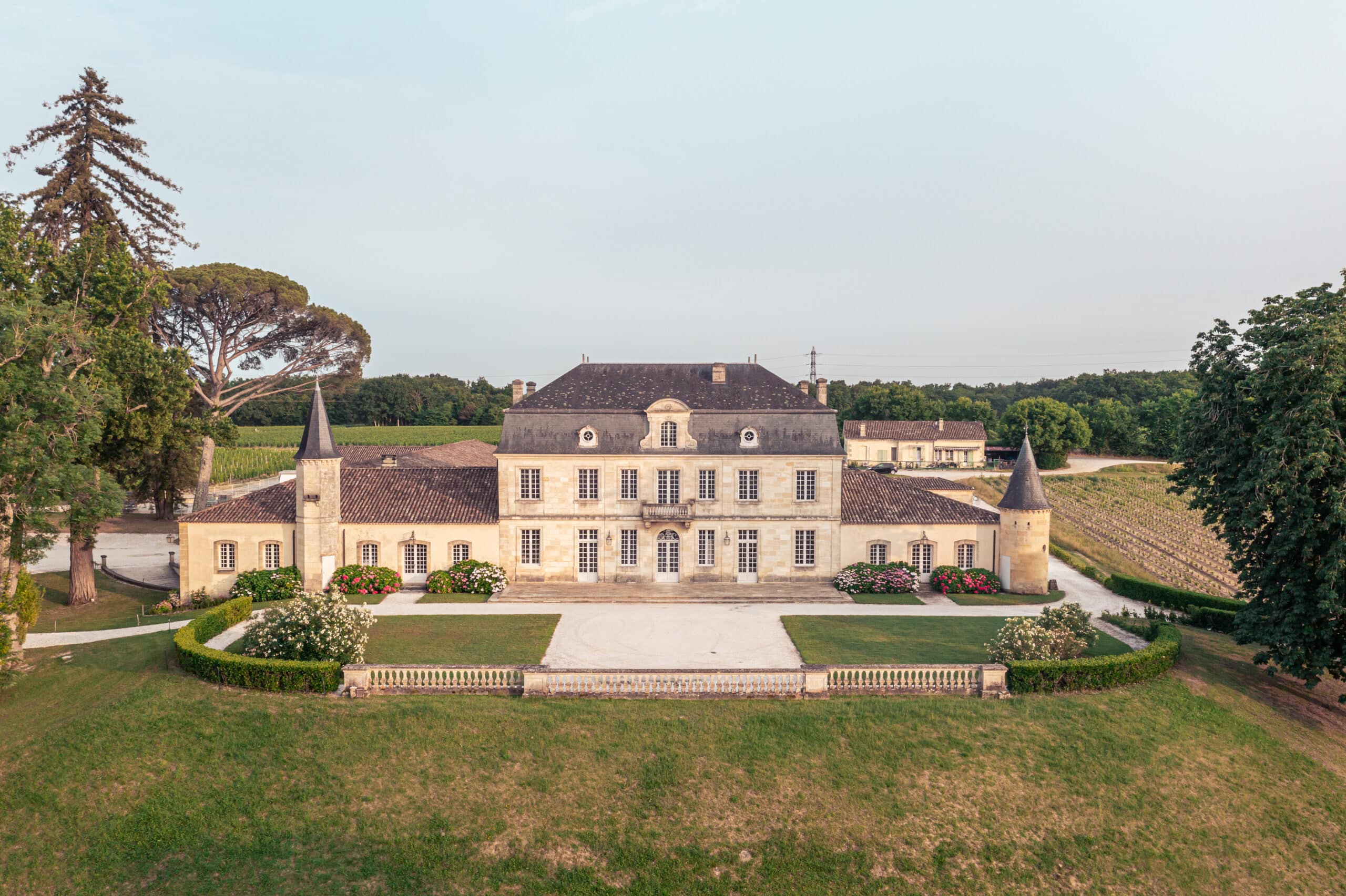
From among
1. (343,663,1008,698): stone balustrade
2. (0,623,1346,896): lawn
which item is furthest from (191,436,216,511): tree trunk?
(343,663,1008,698): stone balustrade

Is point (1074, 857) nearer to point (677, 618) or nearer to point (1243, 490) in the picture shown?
point (1243, 490)

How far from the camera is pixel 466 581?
108 feet

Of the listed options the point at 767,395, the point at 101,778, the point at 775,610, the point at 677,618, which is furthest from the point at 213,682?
the point at 767,395

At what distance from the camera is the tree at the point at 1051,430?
264 feet

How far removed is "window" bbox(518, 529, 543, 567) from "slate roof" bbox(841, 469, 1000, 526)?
45.7ft

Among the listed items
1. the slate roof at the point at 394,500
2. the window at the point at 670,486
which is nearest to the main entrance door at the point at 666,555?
the window at the point at 670,486

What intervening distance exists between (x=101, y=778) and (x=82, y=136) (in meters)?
29.0

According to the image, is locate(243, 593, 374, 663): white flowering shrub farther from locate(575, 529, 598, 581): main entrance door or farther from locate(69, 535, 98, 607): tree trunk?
locate(69, 535, 98, 607): tree trunk

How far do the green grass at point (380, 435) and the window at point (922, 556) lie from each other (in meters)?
58.5

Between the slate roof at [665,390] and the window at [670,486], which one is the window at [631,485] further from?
the slate roof at [665,390]

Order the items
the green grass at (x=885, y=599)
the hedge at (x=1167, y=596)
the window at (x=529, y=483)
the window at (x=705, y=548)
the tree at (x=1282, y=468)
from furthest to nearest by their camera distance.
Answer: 1. the window at (x=705, y=548)
2. the window at (x=529, y=483)
3. the green grass at (x=885, y=599)
4. the hedge at (x=1167, y=596)
5. the tree at (x=1282, y=468)

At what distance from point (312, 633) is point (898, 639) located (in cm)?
1880

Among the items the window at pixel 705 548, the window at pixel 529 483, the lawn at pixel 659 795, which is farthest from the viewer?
the window at pixel 705 548

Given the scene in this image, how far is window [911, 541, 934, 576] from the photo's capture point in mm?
34344
